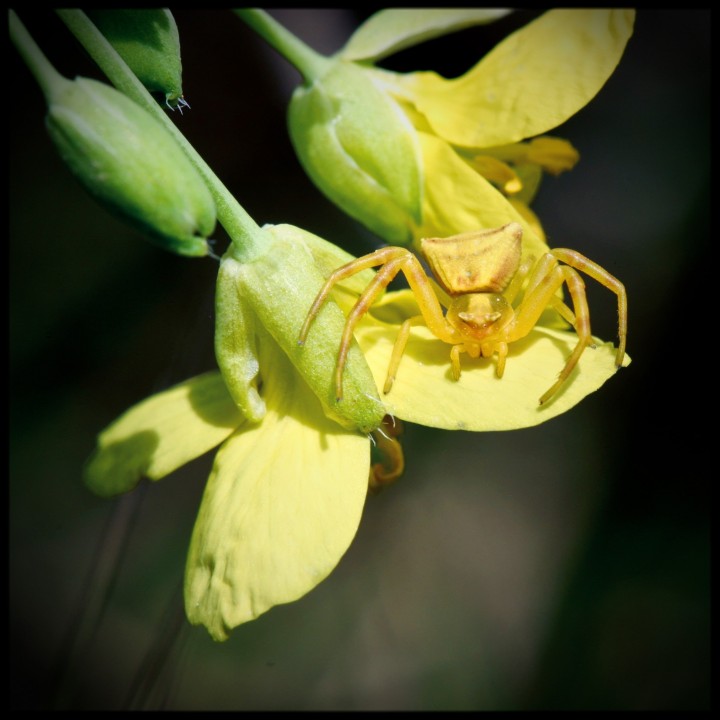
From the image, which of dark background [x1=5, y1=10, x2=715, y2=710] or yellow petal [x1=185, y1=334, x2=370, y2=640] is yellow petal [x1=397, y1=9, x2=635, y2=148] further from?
dark background [x1=5, y1=10, x2=715, y2=710]

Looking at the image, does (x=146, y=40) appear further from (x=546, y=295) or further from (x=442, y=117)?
(x=546, y=295)

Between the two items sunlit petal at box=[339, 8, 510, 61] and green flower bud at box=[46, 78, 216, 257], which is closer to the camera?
green flower bud at box=[46, 78, 216, 257]

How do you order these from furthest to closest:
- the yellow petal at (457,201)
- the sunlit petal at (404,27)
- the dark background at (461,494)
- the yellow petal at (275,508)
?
the dark background at (461,494)
the sunlit petal at (404,27)
the yellow petal at (457,201)
the yellow petal at (275,508)

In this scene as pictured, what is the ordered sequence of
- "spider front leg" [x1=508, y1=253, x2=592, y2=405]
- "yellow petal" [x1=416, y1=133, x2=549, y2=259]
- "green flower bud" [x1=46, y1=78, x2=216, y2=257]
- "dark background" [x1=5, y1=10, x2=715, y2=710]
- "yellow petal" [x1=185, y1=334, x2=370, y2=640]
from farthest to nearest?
"dark background" [x1=5, y1=10, x2=715, y2=710]
"yellow petal" [x1=416, y1=133, x2=549, y2=259]
"spider front leg" [x1=508, y1=253, x2=592, y2=405]
"yellow petal" [x1=185, y1=334, x2=370, y2=640]
"green flower bud" [x1=46, y1=78, x2=216, y2=257]

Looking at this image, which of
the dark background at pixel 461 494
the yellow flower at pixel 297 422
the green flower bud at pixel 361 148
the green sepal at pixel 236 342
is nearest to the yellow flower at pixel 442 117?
the green flower bud at pixel 361 148

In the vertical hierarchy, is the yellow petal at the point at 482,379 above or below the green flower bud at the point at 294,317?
below

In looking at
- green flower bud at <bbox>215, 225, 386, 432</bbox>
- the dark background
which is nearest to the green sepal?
green flower bud at <bbox>215, 225, 386, 432</bbox>

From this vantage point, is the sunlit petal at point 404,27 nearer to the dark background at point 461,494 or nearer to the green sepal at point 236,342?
the green sepal at point 236,342

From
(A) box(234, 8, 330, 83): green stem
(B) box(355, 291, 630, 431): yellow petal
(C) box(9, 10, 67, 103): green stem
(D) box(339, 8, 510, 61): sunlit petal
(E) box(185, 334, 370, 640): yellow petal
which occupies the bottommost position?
(B) box(355, 291, 630, 431): yellow petal
